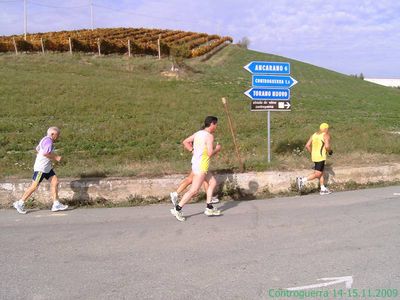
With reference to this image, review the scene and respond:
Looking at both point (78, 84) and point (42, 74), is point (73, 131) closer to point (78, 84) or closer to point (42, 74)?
point (78, 84)

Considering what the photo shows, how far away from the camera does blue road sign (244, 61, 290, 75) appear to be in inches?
376

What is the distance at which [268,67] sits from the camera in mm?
9734

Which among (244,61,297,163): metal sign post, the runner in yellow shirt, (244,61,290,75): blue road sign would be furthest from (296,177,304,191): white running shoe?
(244,61,290,75): blue road sign

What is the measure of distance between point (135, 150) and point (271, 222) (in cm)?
582

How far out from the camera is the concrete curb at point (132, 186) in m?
7.75

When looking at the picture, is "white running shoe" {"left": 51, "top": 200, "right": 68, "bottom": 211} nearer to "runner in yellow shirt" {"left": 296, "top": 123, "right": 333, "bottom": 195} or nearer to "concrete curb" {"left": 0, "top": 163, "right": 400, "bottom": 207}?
"concrete curb" {"left": 0, "top": 163, "right": 400, "bottom": 207}

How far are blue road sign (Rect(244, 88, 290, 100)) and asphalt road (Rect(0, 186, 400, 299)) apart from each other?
10.5 ft

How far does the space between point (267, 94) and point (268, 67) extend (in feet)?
2.04

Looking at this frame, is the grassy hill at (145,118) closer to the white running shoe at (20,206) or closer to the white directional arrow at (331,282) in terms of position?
the white running shoe at (20,206)

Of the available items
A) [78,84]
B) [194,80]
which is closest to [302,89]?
[194,80]

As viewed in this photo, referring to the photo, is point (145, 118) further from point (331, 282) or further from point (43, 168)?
point (331, 282)

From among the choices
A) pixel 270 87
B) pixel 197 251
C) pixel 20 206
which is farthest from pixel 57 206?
pixel 270 87

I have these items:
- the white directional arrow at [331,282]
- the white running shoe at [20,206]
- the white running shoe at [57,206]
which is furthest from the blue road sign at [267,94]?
the white directional arrow at [331,282]

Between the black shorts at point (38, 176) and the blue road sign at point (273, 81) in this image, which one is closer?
the black shorts at point (38, 176)
